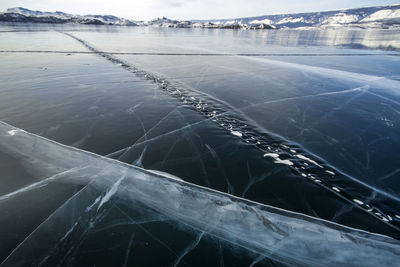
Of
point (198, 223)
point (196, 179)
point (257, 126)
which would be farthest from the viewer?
point (257, 126)

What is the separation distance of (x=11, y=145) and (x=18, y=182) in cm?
149

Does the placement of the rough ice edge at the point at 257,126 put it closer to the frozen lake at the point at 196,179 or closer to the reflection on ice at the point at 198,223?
the frozen lake at the point at 196,179

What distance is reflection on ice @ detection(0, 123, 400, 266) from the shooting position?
2.27 m

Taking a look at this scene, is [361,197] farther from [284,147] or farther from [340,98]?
[340,98]

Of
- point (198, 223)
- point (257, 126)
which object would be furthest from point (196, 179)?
point (257, 126)

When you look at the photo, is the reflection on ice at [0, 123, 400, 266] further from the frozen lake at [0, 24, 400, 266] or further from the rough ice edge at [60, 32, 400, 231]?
the rough ice edge at [60, 32, 400, 231]

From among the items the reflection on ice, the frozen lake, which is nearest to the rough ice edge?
the frozen lake

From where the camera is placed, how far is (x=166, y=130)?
4.96 meters

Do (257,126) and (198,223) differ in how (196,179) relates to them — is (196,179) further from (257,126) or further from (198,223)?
(257,126)

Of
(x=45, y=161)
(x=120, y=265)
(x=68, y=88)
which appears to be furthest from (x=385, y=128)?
(x=68, y=88)

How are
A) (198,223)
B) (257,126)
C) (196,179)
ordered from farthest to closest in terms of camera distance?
1. (257,126)
2. (196,179)
3. (198,223)

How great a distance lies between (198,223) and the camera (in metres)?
2.63

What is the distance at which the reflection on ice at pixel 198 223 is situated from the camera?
2271mm

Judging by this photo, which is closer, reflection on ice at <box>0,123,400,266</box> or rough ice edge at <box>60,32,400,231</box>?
reflection on ice at <box>0,123,400,266</box>
